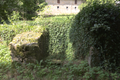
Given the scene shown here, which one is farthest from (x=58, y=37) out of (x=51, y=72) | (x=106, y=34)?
(x=106, y=34)

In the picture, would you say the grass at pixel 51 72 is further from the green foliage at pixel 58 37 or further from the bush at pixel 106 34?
the green foliage at pixel 58 37

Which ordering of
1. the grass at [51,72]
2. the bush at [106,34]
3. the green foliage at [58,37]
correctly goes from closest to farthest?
the grass at [51,72], the bush at [106,34], the green foliage at [58,37]

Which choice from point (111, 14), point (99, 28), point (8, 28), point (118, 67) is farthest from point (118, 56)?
point (8, 28)

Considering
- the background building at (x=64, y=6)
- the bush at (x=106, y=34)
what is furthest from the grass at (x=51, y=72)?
the background building at (x=64, y=6)

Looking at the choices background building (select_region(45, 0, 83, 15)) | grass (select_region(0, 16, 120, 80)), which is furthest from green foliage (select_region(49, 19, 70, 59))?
background building (select_region(45, 0, 83, 15))

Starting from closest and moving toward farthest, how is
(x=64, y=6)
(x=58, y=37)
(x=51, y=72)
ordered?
(x=51, y=72) → (x=58, y=37) → (x=64, y=6)

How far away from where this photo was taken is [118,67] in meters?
3.20

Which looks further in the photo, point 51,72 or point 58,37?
point 58,37

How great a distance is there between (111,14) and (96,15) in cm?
54

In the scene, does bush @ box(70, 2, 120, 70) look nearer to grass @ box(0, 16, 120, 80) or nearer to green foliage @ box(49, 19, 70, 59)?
grass @ box(0, 16, 120, 80)

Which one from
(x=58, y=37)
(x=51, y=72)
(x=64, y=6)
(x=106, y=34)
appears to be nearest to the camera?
(x=106, y=34)

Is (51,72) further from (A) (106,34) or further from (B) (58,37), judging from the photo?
(B) (58,37)

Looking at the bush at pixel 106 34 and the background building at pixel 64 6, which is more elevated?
the background building at pixel 64 6

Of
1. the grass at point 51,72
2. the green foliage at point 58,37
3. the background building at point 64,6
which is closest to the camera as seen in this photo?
the grass at point 51,72
